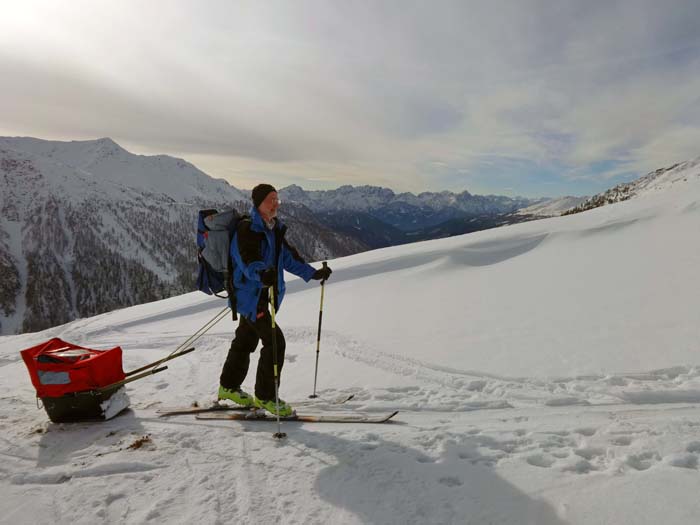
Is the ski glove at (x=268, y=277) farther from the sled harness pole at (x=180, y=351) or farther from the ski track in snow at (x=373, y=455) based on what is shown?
the ski track in snow at (x=373, y=455)

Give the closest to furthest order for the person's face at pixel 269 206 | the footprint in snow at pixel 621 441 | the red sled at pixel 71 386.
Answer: the footprint in snow at pixel 621 441 → the person's face at pixel 269 206 → the red sled at pixel 71 386

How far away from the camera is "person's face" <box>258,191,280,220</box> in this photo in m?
4.49

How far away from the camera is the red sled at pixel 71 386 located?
4.62m

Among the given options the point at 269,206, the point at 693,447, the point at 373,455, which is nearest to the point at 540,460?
the point at 693,447

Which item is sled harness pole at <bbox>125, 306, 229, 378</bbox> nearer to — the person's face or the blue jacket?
the blue jacket

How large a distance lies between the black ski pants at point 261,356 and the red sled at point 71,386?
57.5 inches

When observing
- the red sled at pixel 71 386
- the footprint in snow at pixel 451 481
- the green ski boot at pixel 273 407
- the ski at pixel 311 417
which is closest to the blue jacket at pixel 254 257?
the green ski boot at pixel 273 407

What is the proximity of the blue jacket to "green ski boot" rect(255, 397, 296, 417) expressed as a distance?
3.61 ft

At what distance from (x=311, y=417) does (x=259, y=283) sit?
1823mm

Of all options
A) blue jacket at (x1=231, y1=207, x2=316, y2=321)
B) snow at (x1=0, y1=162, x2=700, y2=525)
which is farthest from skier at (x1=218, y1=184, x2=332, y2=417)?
snow at (x1=0, y1=162, x2=700, y2=525)

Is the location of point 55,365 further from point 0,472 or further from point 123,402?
point 0,472

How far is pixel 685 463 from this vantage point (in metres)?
3.08

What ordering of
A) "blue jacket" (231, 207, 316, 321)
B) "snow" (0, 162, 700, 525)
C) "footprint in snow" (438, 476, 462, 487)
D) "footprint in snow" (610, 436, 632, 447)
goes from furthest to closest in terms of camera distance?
"blue jacket" (231, 207, 316, 321) < "footprint in snow" (610, 436, 632, 447) < "footprint in snow" (438, 476, 462, 487) < "snow" (0, 162, 700, 525)

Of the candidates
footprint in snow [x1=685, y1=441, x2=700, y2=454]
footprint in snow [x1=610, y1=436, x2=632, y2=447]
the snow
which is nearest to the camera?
the snow
